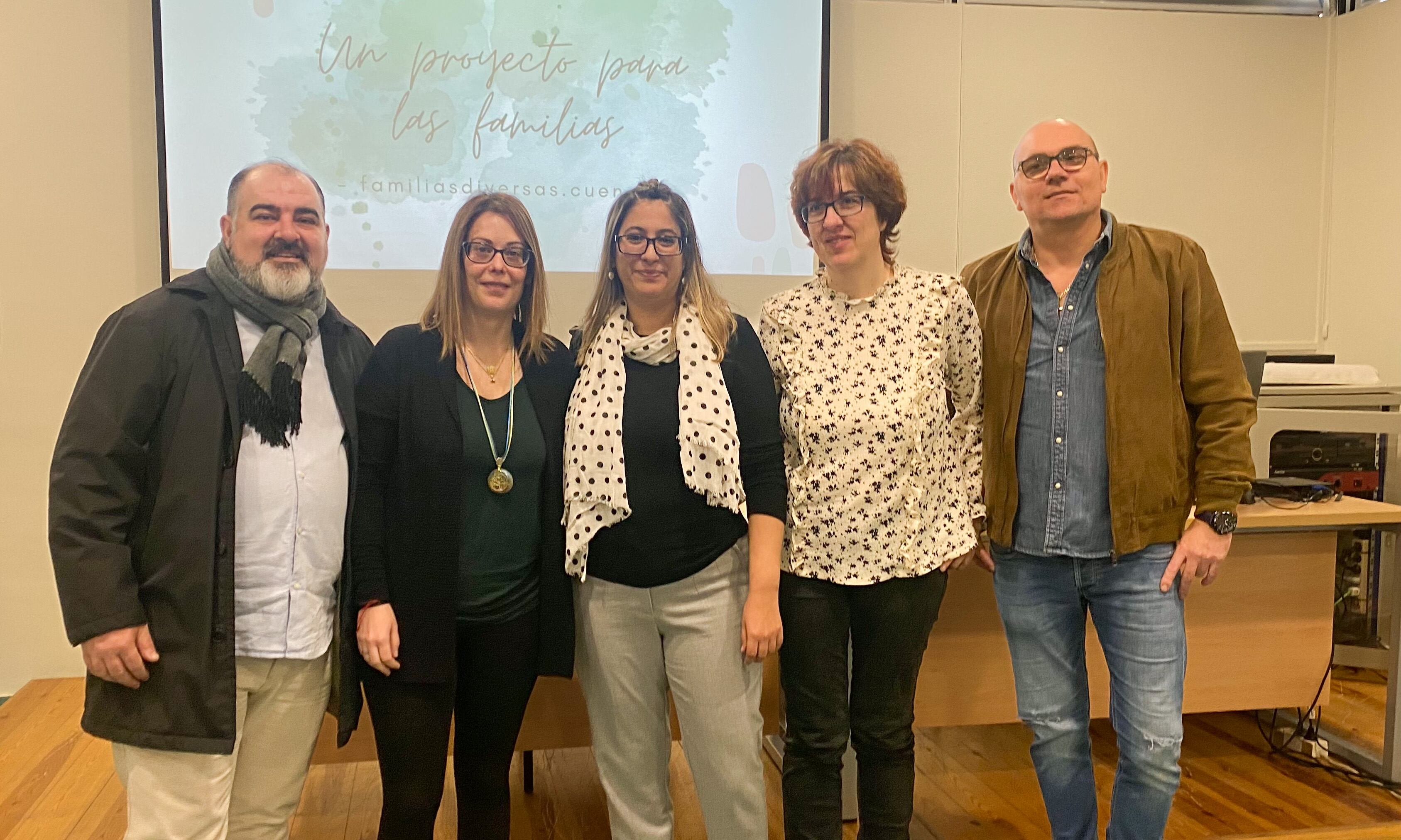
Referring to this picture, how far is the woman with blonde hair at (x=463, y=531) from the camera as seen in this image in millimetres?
1542

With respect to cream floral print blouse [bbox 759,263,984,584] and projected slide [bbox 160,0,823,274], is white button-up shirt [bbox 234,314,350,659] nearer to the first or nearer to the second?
cream floral print blouse [bbox 759,263,984,584]

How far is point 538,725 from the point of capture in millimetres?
2250

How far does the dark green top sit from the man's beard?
31 centimetres

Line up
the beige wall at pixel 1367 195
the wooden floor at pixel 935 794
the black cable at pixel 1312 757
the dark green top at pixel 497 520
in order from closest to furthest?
the dark green top at pixel 497 520, the wooden floor at pixel 935 794, the black cable at pixel 1312 757, the beige wall at pixel 1367 195

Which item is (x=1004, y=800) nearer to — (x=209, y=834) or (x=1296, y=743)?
(x=1296, y=743)

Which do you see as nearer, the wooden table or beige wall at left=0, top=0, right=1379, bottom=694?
the wooden table

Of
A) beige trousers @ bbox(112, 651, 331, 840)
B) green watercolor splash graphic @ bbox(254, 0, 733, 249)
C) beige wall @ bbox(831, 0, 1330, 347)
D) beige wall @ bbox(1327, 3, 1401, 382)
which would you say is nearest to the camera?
beige trousers @ bbox(112, 651, 331, 840)

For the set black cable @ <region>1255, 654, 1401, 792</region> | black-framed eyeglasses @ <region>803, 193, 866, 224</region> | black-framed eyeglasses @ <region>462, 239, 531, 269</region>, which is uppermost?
black-framed eyeglasses @ <region>803, 193, 866, 224</region>

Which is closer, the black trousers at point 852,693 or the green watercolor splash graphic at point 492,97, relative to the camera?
the black trousers at point 852,693

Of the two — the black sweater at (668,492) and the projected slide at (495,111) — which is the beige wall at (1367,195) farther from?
the black sweater at (668,492)

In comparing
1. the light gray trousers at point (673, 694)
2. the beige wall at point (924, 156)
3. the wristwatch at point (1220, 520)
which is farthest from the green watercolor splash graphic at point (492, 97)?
the wristwatch at point (1220, 520)

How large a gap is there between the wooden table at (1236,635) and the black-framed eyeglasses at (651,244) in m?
1.14

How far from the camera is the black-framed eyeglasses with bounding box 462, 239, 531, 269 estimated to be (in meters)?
1.64

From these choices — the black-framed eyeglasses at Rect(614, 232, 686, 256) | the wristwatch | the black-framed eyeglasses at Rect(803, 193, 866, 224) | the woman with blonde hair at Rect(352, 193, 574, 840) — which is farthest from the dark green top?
the wristwatch
